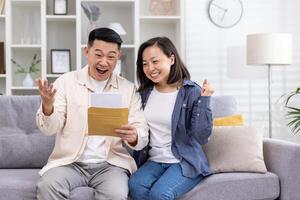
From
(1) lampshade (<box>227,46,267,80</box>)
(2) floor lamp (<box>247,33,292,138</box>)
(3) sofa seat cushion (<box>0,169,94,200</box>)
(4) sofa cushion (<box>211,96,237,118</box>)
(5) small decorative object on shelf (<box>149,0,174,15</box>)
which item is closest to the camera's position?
(3) sofa seat cushion (<box>0,169,94,200</box>)

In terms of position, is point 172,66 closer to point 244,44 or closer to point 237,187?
point 237,187

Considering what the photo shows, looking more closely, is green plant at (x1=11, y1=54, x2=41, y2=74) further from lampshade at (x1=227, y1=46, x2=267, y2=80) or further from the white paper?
the white paper

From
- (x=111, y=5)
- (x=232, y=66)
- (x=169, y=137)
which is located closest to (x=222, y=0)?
(x=232, y=66)

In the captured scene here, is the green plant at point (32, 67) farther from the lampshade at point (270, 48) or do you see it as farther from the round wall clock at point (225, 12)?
the lampshade at point (270, 48)

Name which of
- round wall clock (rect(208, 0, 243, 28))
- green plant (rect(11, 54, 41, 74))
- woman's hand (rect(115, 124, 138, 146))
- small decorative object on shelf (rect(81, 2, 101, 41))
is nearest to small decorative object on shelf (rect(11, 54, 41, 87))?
green plant (rect(11, 54, 41, 74))

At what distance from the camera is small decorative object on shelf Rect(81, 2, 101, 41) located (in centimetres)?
438

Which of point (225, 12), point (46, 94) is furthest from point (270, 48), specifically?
point (46, 94)

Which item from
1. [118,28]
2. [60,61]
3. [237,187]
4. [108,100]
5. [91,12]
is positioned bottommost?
[237,187]

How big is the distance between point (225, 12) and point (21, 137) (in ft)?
8.16

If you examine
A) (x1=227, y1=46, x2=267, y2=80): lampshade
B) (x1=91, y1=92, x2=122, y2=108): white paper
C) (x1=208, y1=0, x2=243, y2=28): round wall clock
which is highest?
(x1=208, y1=0, x2=243, y2=28): round wall clock

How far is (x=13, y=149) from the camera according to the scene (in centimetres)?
286

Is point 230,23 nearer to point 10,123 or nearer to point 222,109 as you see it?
point 222,109

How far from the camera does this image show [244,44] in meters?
4.63

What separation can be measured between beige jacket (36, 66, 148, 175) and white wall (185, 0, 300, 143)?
82.0 inches
